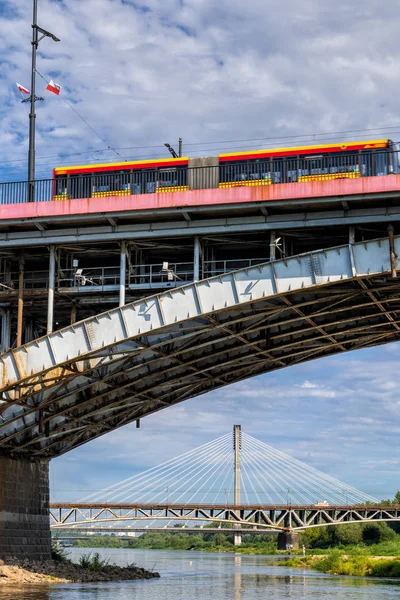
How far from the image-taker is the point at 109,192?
3516 centimetres

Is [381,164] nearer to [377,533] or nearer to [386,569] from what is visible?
[386,569]

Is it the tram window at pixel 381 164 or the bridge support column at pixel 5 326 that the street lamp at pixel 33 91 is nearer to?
the bridge support column at pixel 5 326

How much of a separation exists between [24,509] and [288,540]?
65.4 metres

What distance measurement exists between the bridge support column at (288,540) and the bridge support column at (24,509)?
61152mm

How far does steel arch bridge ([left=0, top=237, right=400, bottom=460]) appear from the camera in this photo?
30125 millimetres

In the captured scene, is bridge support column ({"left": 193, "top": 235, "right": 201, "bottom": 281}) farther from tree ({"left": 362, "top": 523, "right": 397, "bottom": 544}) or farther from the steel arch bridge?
tree ({"left": 362, "top": 523, "right": 397, "bottom": 544})

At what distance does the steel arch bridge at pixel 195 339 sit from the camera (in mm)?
30125

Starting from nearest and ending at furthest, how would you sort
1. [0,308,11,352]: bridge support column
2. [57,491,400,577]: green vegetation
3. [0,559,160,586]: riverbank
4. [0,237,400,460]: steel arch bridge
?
[0,237,400,460]: steel arch bridge, [0,308,11,352]: bridge support column, [0,559,160,586]: riverbank, [57,491,400,577]: green vegetation

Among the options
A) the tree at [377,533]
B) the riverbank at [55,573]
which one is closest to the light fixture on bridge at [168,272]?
the riverbank at [55,573]

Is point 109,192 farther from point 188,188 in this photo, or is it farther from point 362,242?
point 362,242

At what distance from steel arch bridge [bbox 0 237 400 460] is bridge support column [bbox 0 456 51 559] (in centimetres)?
94

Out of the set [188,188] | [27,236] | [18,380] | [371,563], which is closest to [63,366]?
[18,380]

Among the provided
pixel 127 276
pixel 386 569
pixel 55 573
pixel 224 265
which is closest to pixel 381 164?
pixel 224 265

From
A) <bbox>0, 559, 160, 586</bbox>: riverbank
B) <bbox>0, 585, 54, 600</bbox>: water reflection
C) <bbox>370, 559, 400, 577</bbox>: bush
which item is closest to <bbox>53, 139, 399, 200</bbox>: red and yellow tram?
<bbox>0, 585, 54, 600</bbox>: water reflection
